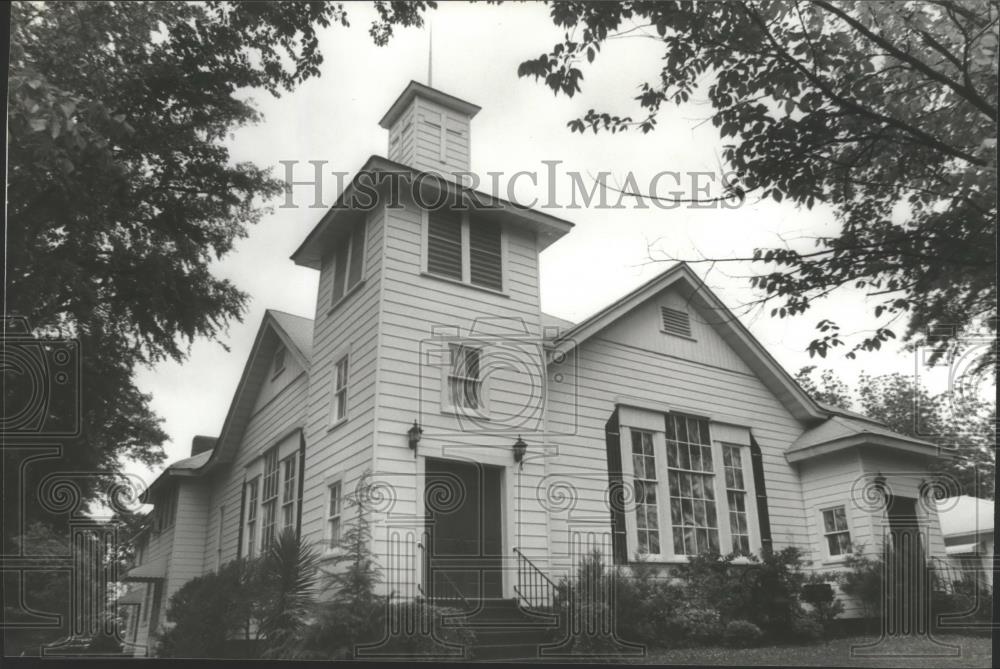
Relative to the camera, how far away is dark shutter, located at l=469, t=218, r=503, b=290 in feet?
13.3

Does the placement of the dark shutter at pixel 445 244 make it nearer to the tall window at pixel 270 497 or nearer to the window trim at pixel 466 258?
the window trim at pixel 466 258

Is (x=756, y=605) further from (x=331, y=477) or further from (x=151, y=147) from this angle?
(x=151, y=147)

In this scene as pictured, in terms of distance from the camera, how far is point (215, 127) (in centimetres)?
413

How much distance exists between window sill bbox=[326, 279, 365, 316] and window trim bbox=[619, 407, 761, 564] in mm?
1655

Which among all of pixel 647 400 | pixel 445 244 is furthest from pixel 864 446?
pixel 445 244

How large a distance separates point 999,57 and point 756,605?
319 cm

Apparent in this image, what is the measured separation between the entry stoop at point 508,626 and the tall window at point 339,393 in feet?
3.75

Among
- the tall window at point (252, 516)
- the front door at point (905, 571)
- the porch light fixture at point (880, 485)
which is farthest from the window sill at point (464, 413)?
the front door at point (905, 571)

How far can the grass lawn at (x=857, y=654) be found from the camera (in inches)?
136

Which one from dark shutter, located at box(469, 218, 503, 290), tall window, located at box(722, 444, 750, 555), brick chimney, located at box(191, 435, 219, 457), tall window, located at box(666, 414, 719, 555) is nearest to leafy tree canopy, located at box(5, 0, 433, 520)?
brick chimney, located at box(191, 435, 219, 457)

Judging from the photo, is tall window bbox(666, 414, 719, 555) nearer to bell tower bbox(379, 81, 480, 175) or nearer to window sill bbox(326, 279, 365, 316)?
window sill bbox(326, 279, 365, 316)

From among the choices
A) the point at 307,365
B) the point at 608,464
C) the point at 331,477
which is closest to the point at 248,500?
the point at 331,477

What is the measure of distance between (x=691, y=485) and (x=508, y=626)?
1.32 m

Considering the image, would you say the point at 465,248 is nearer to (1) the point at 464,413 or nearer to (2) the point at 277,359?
(1) the point at 464,413
